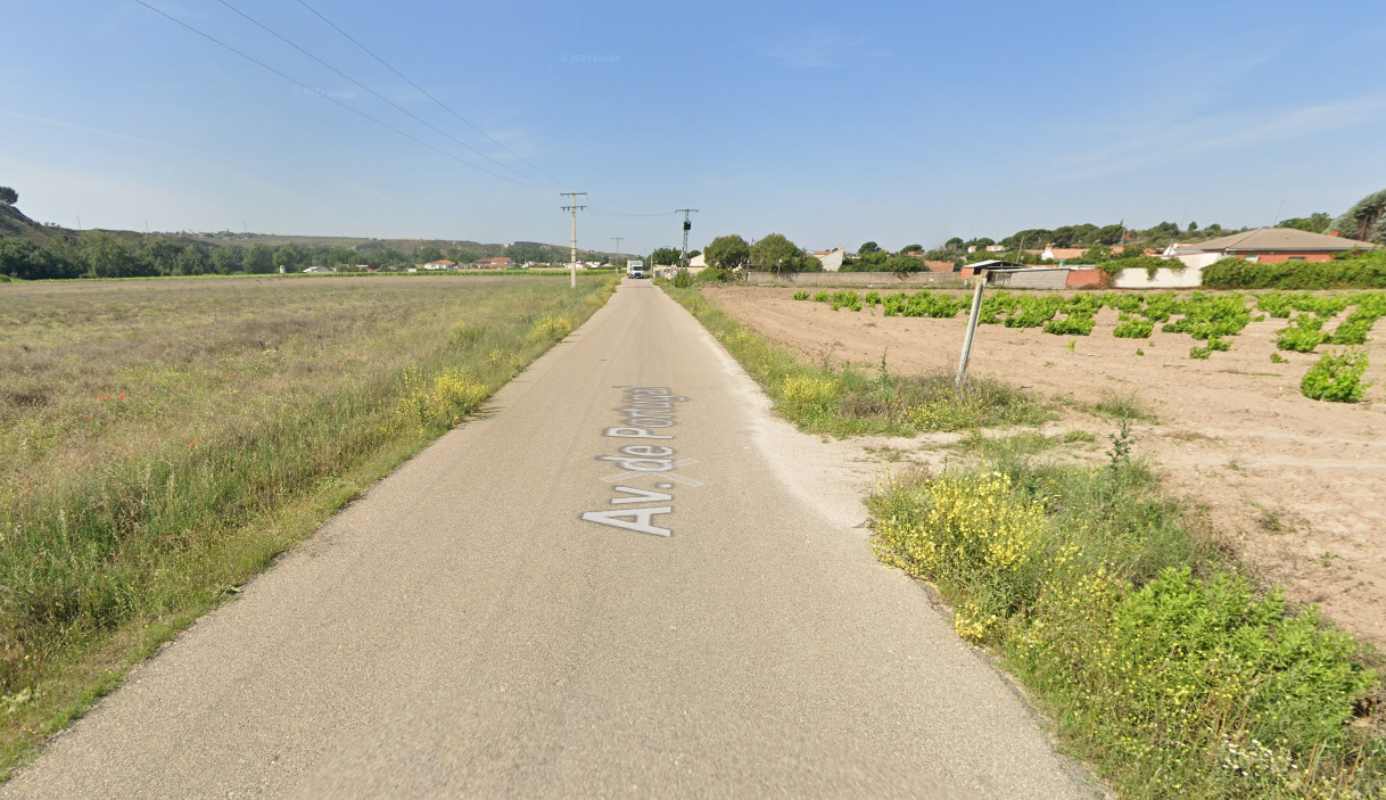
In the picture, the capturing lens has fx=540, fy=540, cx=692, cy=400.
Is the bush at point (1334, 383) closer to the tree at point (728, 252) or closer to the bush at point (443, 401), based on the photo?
the bush at point (443, 401)

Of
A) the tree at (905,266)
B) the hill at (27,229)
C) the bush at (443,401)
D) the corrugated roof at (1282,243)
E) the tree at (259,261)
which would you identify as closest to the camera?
the bush at (443,401)

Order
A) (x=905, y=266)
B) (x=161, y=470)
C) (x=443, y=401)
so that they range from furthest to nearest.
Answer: (x=905, y=266), (x=443, y=401), (x=161, y=470)

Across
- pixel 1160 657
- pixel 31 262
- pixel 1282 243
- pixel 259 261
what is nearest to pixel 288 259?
pixel 259 261

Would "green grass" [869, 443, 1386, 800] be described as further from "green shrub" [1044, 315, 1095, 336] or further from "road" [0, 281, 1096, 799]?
"green shrub" [1044, 315, 1095, 336]

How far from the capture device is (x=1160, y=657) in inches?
104

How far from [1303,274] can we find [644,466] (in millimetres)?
63795

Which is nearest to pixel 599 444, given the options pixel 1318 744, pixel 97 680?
pixel 97 680

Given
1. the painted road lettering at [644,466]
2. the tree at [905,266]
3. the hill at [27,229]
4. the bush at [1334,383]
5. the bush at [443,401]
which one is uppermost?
the hill at [27,229]

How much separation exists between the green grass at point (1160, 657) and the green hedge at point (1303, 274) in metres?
60.5

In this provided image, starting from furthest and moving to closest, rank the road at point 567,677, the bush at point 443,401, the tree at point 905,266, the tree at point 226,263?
the tree at point 226,263
the tree at point 905,266
the bush at point 443,401
the road at point 567,677

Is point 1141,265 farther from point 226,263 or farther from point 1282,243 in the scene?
point 226,263

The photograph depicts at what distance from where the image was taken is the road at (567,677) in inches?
92.7

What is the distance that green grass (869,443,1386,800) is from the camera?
2219 mm

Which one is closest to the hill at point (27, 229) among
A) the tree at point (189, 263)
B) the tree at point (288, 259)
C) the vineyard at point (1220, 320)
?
the tree at point (189, 263)
